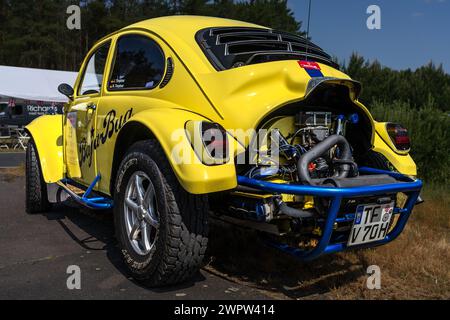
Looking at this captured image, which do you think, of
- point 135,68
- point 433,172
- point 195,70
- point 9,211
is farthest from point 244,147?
point 433,172

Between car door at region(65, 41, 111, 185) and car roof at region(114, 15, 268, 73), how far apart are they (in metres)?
0.73

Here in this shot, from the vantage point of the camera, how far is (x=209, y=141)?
9.32 feet

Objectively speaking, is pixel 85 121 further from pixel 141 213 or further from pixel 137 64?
pixel 141 213

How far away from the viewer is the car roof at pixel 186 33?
132 inches

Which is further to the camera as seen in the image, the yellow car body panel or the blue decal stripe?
the blue decal stripe

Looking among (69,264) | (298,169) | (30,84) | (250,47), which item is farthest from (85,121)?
(30,84)

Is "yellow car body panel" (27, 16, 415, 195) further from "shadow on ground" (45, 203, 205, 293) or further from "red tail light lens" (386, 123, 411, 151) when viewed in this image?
"shadow on ground" (45, 203, 205, 293)

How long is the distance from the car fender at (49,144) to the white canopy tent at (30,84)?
13.7 meters

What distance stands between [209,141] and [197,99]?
502 mm

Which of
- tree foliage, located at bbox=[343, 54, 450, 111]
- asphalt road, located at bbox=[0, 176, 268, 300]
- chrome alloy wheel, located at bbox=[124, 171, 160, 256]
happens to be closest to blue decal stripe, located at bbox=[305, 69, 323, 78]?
chrome alloy wheel, located at bbox=[124, 171, 160, 256]

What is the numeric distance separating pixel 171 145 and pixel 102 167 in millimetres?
1436

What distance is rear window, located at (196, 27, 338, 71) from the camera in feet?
10.9

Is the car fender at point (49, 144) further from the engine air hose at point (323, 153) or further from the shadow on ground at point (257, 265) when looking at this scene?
the engine air hose at point (323, 153)

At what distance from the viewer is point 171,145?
2.89 meters
